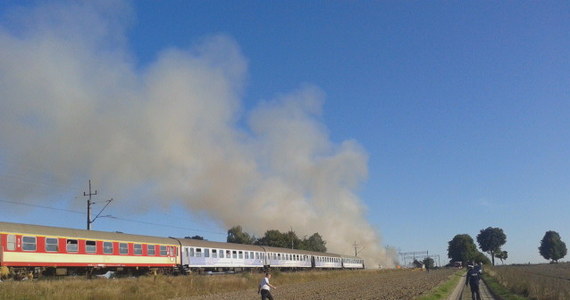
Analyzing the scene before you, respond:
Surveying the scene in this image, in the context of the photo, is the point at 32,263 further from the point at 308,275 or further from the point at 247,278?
the point at 308,275

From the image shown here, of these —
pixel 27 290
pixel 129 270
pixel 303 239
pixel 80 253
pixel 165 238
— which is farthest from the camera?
pixel 303 239

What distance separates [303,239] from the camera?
395ft

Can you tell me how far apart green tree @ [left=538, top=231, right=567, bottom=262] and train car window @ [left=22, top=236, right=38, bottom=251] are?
190m

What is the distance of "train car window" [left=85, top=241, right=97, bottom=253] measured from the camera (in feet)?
107

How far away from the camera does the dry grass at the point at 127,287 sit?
77.8 feet

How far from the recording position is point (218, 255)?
4916 cm

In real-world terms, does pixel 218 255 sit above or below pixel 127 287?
above

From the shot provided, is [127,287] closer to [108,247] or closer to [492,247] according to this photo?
[108,247]

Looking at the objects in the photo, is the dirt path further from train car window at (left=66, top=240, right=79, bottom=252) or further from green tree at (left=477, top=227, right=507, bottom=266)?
green tree at (left=477, top=227, right=507, bottom=266)

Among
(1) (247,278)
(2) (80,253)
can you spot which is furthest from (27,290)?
(1) (247,278)

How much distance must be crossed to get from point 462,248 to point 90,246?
16260 centimetres

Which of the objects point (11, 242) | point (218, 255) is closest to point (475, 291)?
point (11, 242)

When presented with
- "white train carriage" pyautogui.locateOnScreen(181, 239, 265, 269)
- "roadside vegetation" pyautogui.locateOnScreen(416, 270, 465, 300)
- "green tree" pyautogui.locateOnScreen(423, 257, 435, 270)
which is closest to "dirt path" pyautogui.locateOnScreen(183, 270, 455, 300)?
"roadside vegetation" pyautogui.locateOnScreen(416, 270, 465, 300)

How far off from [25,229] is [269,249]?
35060 mm
